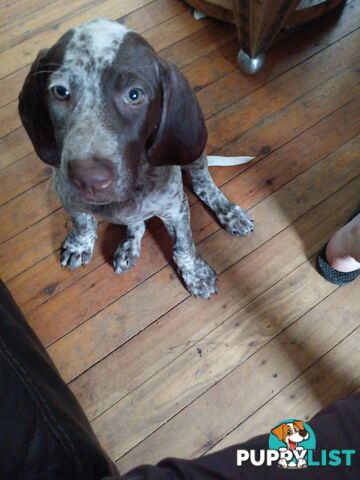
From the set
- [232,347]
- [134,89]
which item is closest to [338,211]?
[232,347]

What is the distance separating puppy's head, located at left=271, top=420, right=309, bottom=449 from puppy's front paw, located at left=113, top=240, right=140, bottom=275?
935 mm

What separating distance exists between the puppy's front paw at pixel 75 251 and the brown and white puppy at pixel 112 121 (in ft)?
1.12

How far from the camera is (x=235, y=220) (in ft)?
6.97

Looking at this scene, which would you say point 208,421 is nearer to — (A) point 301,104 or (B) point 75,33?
(B) point 75,33

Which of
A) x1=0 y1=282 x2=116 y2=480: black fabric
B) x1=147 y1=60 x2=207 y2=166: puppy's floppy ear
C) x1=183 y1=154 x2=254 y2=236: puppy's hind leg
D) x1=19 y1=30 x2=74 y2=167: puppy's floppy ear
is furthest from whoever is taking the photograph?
x1=183 y1=154 x2=254 y2=236: puppy's hind leg

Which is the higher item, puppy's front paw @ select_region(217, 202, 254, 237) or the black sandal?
puppy's front paw @ select_region(217, 202, 254, 237)

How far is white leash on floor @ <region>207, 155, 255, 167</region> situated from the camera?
7.34 ft

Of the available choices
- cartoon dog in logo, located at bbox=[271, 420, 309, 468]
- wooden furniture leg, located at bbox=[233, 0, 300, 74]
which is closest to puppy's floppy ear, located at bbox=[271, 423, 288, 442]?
cartoon dog in logo, located at bbox=[271, 420, 309, 468]

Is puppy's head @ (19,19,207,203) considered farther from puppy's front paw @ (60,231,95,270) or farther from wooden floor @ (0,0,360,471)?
wooden floor @ (0,0,360,471)

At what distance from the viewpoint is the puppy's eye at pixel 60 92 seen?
1.26 metres

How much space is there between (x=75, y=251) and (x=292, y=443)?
3.99ft

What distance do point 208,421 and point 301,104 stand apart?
1.70 meters

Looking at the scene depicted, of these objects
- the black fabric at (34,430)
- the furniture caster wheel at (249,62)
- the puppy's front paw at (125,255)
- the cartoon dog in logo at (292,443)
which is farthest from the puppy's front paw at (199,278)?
the furniture caster wheel at (249,62)

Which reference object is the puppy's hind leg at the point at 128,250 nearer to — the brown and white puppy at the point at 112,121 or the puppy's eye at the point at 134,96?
the brown and white puppy at the point at 112,121
